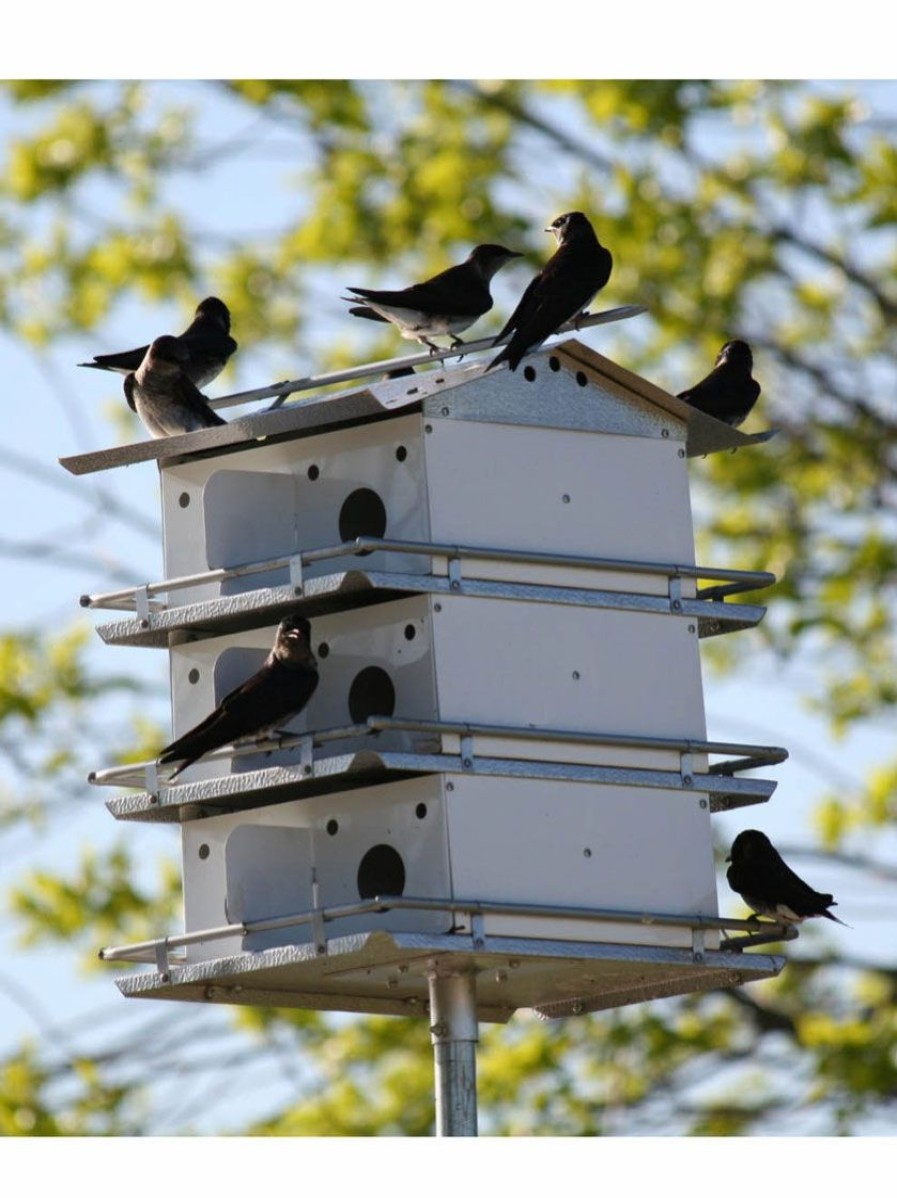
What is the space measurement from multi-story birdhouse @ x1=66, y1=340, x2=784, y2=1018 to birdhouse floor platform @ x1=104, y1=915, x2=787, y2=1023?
1cm

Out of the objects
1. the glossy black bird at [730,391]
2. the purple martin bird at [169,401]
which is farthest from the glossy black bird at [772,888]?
the purple martin bird at [169,401]

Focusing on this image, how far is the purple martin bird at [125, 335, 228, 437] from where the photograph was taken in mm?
6969

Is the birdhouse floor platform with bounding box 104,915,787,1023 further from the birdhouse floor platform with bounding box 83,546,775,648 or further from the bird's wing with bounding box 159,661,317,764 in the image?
the birdhouse floor platform with bounding box 83,546,775,648

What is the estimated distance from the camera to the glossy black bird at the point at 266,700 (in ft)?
20.5

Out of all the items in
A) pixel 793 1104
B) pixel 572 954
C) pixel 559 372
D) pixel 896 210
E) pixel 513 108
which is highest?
pixel 513 108

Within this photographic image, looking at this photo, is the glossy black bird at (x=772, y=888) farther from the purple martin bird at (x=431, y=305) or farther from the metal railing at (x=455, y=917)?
the purple martin bird at (x=431, y=305)

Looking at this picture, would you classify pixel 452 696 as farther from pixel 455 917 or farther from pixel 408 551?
pixel 455 917

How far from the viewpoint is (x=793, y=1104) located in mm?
11922

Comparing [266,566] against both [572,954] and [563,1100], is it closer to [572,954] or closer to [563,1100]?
[572,954]

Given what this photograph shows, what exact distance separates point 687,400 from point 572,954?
6.49 ft

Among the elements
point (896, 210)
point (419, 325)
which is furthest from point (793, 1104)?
point (419, 325)

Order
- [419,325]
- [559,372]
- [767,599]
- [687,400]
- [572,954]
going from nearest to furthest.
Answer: [572,954] < [559,372] < [419,325] < [687,400] < [767,599]

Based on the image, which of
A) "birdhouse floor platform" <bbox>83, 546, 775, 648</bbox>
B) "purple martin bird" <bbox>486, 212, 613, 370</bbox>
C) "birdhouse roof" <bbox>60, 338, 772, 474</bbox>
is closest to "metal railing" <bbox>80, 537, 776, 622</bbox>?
"birdhouse floor platform" <bbox>83, 546, 775, 648</bbox>

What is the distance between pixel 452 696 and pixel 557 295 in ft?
3.14
